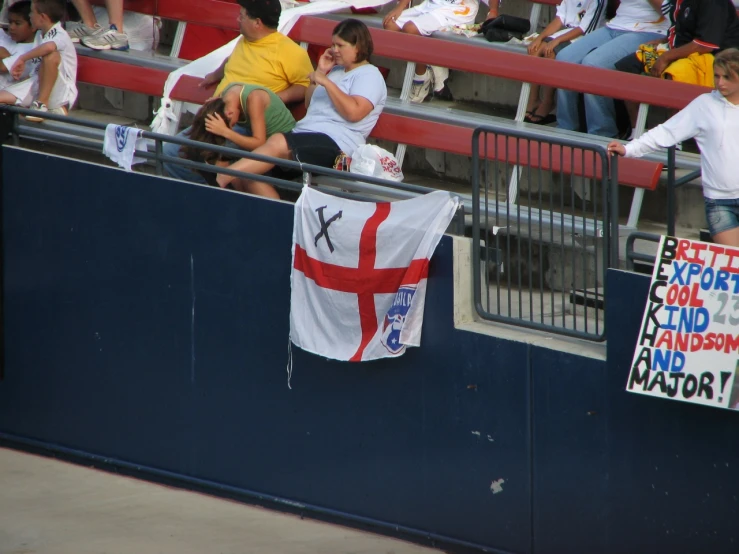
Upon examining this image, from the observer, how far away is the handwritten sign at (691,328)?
594 centimetres

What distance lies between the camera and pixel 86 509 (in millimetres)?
8156

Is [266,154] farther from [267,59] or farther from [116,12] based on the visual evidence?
[116,12]

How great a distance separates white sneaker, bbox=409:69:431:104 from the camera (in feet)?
31.4

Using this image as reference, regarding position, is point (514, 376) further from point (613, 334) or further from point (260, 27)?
point (260, 27)

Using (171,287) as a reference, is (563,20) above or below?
above

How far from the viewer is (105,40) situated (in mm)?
10578

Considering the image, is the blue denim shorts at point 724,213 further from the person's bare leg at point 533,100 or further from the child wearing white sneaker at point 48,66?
the child wearing white sneaker at point 48,66

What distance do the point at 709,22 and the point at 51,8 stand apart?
4964mm

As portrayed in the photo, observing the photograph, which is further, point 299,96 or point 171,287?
point 299,96

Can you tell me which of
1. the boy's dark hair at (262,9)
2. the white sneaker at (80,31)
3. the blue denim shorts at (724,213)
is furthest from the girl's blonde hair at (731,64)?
the white sneaker at (80,31)

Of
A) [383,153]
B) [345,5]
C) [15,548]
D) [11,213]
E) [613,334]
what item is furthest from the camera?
[345,5]

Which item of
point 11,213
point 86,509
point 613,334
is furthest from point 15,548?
point 613,334

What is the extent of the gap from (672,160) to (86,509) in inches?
170

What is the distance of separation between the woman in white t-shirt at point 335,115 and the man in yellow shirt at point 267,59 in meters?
0.49
